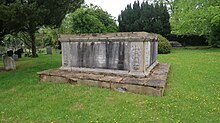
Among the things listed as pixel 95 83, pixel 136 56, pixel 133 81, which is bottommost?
pixel 95 83

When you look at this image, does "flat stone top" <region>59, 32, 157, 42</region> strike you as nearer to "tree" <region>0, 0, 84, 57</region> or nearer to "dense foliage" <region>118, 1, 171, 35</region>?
"tree" <region>0, 0, 84, 57</region>

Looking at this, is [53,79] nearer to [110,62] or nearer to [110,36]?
[110,62]

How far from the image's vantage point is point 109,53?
23.6ft

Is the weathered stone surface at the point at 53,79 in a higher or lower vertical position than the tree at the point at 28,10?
lower

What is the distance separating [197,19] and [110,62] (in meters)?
17.0

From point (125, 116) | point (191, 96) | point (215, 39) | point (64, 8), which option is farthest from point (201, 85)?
point (215, 39)

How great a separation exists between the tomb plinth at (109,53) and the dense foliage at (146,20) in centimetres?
1913

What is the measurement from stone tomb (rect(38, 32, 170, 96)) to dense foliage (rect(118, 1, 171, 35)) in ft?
63.0

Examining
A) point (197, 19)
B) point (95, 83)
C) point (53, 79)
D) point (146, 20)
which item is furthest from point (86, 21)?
point (95, 83)

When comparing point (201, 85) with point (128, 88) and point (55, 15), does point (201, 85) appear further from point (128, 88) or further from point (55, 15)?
point (55, 15)

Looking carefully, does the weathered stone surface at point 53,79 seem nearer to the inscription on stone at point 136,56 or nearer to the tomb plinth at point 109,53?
the tomb plinth at point 109,53

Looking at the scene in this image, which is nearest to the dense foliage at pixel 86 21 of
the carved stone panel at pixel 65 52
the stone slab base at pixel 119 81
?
the carved stone panel at pixel 65 52

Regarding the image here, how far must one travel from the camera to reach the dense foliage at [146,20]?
25750 millimetres

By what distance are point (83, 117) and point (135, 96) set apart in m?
1.83
